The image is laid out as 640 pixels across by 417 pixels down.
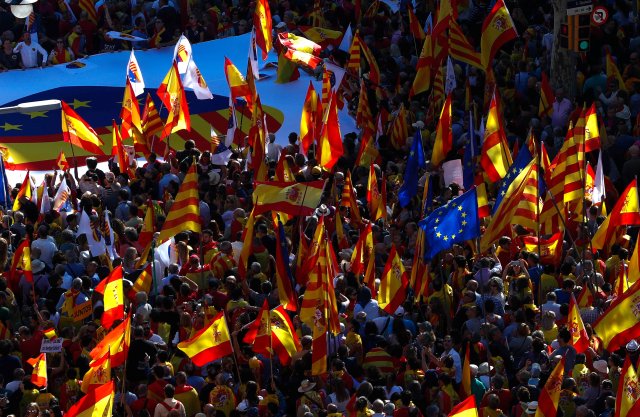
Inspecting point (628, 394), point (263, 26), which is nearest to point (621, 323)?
point (628, 394)

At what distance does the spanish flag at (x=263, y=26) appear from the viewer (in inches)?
1120

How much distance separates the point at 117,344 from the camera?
18.9 meters

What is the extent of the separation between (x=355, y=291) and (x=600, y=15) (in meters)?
7.46

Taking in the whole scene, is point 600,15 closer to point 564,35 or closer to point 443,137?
point 564,35

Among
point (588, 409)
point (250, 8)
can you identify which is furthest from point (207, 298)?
point (250, 8)

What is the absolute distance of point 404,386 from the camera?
19.1 m

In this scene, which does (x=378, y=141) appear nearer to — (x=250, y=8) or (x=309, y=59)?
(x=309, y=59)

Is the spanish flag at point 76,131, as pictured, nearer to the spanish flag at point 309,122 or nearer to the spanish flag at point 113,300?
the spanish flag at point 309,122

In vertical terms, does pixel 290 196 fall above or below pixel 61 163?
above

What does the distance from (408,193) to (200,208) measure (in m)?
2.76

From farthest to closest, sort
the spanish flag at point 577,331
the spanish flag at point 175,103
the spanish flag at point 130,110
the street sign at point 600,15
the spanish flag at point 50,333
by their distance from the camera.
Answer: the street sign at point 600,15 → the spanish flag at point 130,110 → the spanish flag at point 175,103 → the spanish flag at point 50,333 → the spanish flag at point 577,331

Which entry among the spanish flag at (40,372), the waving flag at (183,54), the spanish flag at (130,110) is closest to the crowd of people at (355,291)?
the spanish flag at (40,372)

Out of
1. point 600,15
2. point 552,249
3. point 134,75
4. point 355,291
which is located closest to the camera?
point 355,291

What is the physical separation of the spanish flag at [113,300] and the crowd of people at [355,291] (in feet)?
0.82
